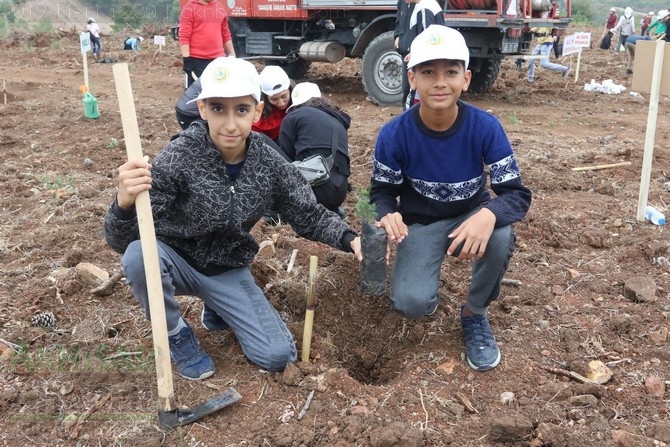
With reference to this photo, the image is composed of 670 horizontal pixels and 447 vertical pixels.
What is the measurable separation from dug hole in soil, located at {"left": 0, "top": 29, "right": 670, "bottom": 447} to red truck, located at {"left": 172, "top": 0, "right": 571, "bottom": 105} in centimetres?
357

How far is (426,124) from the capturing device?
2736 millimetres

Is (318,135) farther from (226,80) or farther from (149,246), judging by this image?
(149,246)

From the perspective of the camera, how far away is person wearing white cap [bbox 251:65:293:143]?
4406 mm

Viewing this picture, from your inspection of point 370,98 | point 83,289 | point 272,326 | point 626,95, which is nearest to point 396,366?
point 272,326

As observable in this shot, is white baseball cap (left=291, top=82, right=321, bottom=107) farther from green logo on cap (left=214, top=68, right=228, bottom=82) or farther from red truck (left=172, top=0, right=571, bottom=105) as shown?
red truck (left=172, top=0, right=571, bottom=105)

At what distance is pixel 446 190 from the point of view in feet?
9.30

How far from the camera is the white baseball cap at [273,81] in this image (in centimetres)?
439

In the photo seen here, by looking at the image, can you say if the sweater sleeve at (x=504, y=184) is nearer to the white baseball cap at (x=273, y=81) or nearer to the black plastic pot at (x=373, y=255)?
the black plastic pot at (x=373, y=255)

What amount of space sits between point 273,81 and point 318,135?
1.97 feet

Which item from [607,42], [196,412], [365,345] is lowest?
[365,345]

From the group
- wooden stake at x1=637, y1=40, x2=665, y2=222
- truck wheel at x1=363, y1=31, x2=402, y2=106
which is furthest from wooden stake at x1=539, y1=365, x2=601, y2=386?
truck wheel at x1=363, y1=31, x2=402, y2=106

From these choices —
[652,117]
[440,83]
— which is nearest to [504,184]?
[440,83]

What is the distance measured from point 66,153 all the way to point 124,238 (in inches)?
173

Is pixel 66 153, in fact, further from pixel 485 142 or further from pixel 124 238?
pixel 485 142
